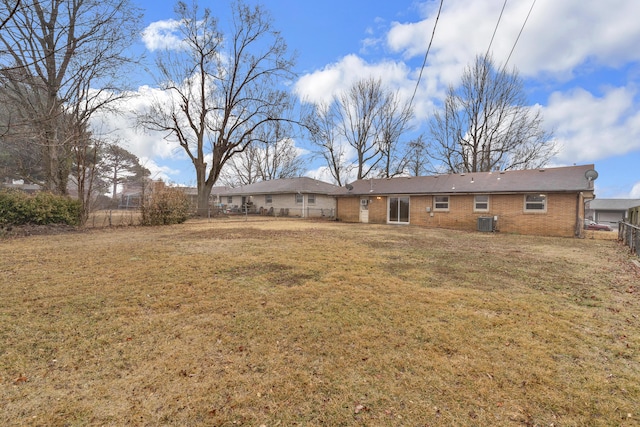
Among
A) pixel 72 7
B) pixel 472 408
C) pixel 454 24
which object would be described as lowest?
pixel 472 408

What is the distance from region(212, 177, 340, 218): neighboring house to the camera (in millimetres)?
26172

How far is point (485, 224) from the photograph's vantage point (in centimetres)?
1487

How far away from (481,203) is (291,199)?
15.7 meters

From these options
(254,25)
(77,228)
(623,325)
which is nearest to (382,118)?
(254,25)

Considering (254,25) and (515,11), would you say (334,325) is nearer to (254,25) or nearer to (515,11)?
(515,11)

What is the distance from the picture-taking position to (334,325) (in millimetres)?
3461

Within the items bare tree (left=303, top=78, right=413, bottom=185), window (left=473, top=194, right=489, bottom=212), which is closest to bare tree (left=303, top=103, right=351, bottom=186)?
bare tree (left=303, top=78, right=413, bottom=185)

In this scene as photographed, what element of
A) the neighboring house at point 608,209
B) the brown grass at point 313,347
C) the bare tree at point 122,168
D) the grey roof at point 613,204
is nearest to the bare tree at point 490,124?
the grey roof at point 613,204

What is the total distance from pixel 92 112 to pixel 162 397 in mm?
15769

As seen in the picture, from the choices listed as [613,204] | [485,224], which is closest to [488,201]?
[485,224]

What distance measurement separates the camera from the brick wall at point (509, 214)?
44.2 ft

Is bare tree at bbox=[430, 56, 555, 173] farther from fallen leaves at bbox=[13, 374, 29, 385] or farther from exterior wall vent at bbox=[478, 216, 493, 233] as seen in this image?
fallen leaves at bbox=[13, 374, 29, 385]

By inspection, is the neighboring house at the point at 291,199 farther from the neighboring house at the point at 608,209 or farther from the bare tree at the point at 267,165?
the neighboring house at the point at 608,209

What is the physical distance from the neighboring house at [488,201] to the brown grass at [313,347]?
9770mm
